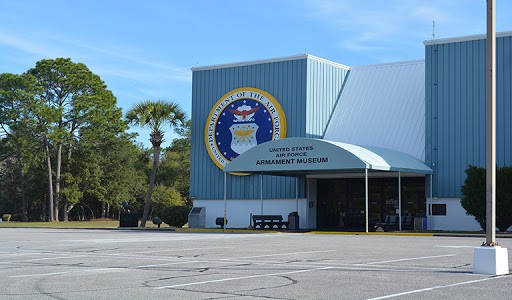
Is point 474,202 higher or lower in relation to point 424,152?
lower

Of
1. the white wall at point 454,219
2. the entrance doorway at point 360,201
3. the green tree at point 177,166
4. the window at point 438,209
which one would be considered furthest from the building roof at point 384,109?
the green tree at point 177,166

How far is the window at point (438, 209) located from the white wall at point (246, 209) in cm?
670

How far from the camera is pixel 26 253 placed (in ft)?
61.4

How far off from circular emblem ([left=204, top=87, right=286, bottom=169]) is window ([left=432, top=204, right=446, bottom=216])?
28.7 ft

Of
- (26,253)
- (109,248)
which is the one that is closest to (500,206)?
(109,248)

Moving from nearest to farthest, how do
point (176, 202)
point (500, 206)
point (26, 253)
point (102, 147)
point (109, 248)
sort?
point (26, 253), point (109, 248), point (500, 206), point (102, 147), point (176, 202)

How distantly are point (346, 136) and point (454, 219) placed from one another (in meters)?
7.46

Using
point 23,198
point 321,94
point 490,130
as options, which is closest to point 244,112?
point 321,94

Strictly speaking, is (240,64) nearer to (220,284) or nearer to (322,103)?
(322,103)

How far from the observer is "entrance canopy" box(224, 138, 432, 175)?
3222 centimetres

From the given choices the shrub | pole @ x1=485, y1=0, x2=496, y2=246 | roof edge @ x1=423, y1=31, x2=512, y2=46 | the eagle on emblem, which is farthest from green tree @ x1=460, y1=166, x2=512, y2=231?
pole @ x1=485, y1=0, x2=496, y2=246

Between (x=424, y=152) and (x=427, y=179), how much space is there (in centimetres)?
161

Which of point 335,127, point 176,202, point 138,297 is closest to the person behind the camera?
point 138,297

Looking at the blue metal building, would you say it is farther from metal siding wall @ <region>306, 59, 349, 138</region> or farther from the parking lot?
the parking lot
